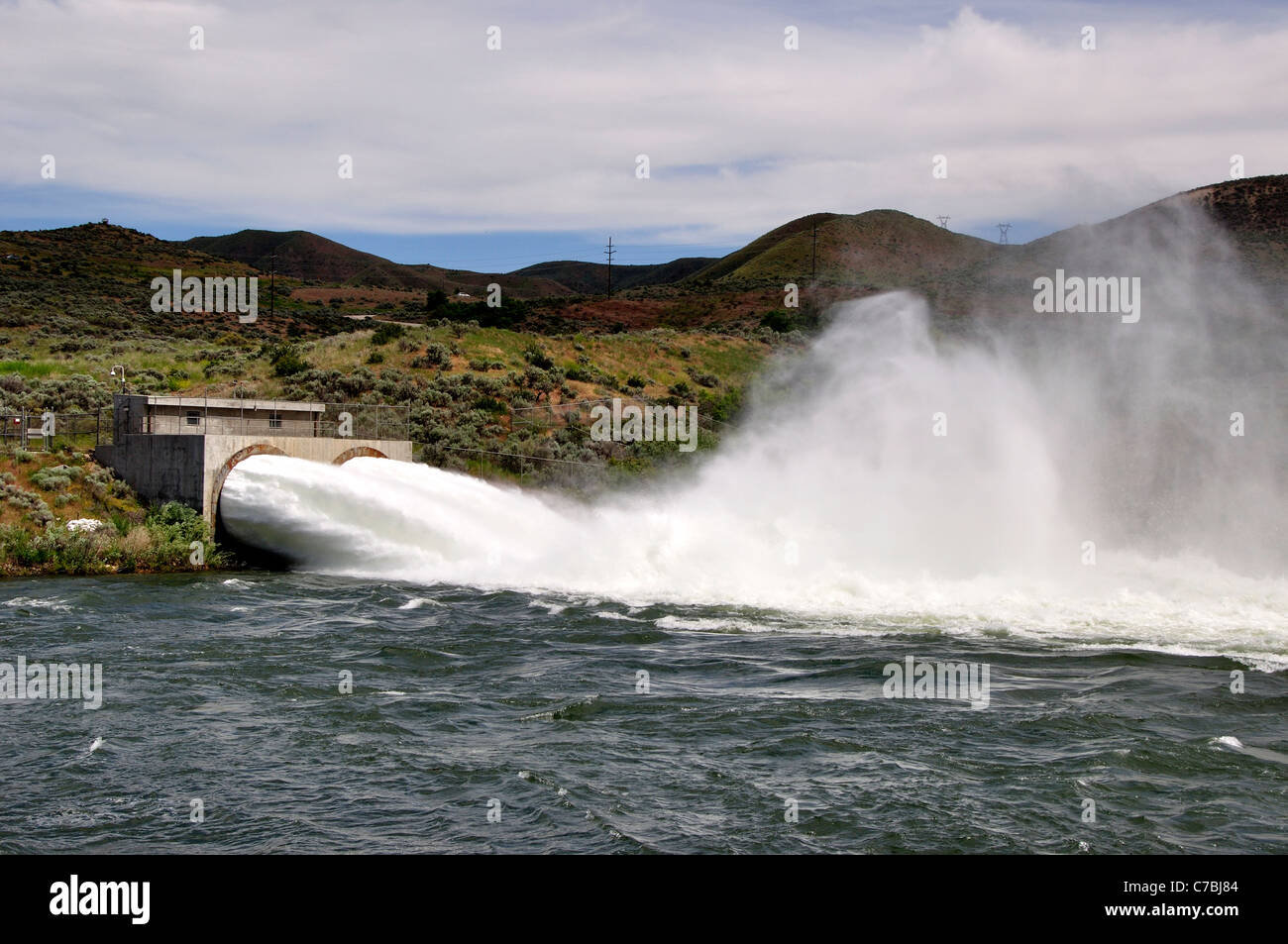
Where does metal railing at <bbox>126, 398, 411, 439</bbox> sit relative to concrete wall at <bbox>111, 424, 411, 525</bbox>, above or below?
above

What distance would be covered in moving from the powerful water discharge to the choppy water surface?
3947mm

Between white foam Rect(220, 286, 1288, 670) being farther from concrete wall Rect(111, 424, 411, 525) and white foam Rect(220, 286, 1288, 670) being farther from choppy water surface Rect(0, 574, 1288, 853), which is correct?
choppy water surface Rect(0, 574, 1288, 853)

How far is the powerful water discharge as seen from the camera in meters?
27.0

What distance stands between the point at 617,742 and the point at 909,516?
64.7 feet

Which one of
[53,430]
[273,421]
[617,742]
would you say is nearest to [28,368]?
[53,430]

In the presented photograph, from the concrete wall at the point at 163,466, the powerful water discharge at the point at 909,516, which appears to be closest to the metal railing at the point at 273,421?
the concrete wall at the point at 163,466

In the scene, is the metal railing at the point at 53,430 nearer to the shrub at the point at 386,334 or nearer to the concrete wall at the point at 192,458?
the concrete wall at the point at 192,458

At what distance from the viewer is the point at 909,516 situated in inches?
1330

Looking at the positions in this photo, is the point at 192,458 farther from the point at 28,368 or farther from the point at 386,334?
the point at 386,334

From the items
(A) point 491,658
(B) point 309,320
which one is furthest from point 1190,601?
(B) point 309,320

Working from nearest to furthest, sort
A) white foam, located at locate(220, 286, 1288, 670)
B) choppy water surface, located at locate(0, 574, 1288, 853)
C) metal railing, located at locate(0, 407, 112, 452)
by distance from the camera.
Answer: choppy water surface, located at locate(0, 574, 1288, 853), white foam, located at locate(220, 286, 1288, 670), metal railing, located at locate(0, 407, 112, 452)

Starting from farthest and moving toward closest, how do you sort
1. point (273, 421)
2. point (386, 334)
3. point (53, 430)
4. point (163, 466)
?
point (386, 334) < point (273, 421) < point (53, 430) < point (163, 466)

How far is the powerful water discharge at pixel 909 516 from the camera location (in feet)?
88.6

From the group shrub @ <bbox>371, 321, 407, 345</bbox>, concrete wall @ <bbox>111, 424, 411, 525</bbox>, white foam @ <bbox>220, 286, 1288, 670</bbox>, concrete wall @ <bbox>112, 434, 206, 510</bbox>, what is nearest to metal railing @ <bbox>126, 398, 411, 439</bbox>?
concrete wall @ <bbox>111, 424, 411, 525</bbox>
